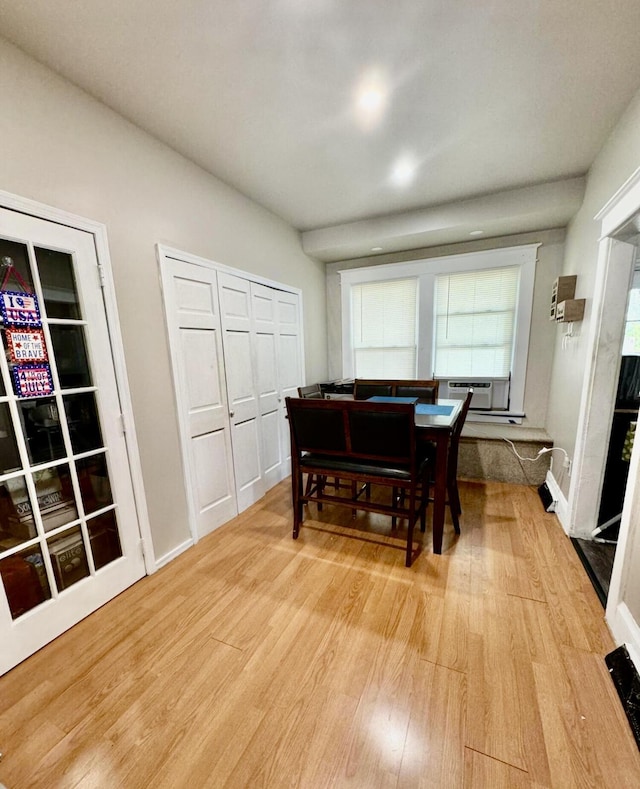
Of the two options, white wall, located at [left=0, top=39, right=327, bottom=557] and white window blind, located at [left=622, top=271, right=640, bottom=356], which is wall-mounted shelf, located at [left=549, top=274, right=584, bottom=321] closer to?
white window blind, located at [left=622, top=271, right=640, bottom=356]

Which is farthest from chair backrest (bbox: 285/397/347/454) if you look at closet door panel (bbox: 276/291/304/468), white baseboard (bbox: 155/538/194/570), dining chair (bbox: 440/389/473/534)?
closet door panel (bbox: 276/291/304/468)

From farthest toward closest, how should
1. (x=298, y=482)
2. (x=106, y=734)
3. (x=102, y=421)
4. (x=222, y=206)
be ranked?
(x=222, y=206) < (x=298, y=482) < (x=102, y=421) < (x=106, y=734)

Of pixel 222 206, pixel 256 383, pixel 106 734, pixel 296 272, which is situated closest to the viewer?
pixel 106 734

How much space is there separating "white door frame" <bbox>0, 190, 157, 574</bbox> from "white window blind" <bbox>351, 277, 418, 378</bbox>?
2859 millimetres

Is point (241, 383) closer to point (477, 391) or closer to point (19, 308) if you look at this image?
point (19, 308)

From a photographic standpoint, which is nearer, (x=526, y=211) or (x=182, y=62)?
(x=182, y=62)

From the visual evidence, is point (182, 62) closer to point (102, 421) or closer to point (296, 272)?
point (102, 421)

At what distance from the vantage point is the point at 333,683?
1.27m

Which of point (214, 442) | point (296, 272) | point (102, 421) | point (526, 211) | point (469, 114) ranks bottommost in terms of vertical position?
Answer: point (214, 442)

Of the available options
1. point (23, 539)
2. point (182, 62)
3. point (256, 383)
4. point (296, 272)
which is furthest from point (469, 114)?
point (23, 539)

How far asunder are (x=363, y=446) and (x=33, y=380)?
5.55ft

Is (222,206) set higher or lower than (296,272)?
higher

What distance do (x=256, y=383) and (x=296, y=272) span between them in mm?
1420

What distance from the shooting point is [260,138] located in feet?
6.24
